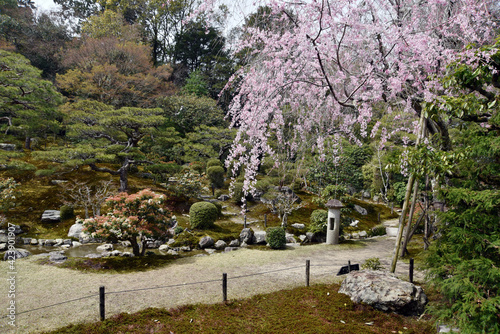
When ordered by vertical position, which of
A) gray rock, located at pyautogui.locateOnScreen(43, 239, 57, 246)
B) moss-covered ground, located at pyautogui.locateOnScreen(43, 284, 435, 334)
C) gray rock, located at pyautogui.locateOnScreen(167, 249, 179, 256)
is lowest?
gray rock, located at pyautogui.locateOnScreen(167, 249, 179, 256)

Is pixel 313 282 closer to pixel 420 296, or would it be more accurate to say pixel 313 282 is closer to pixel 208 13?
pixel 420 296

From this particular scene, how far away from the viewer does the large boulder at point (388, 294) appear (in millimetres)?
4504

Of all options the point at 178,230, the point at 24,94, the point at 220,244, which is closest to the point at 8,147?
the point at 24,94

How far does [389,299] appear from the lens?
14.8ft

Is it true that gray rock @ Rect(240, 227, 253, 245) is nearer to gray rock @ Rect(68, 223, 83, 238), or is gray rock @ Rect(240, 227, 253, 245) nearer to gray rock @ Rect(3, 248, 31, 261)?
gray rock @ Rect(68, 223, 83, 238)

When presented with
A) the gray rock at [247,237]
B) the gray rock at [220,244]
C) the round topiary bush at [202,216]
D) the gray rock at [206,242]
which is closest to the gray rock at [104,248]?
the gray rock at [206,242]

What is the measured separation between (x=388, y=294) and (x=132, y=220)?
17.3ft

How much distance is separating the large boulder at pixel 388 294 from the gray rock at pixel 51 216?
9510 mm

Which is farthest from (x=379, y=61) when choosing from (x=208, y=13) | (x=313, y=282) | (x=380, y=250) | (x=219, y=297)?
(x=380, y=250)

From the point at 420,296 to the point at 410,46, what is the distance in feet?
12.8

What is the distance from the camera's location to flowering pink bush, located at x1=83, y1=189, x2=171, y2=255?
6344 mm

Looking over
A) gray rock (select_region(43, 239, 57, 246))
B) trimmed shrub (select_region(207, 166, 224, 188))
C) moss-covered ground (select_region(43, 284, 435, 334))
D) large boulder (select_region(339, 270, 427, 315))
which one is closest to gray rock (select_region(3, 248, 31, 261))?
gray rock (select_region(43, 239, 57, 246))

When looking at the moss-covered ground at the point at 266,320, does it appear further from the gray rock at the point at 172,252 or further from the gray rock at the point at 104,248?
the gray rock at the point at 104,248

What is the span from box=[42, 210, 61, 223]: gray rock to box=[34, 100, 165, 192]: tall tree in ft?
5.74
